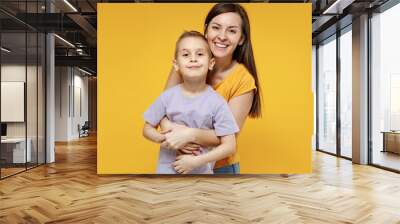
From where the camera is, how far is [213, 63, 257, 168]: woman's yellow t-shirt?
667 centimetres

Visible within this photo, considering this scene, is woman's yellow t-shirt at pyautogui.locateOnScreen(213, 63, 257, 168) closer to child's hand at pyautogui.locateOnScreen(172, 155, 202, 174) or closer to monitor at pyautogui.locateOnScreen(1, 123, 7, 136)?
child's hand at pyautogui.locateOnScreen(172, 155, 202, 174)

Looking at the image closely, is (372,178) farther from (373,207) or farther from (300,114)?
(373,207)

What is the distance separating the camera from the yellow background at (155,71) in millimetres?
7066

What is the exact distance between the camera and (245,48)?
696cm

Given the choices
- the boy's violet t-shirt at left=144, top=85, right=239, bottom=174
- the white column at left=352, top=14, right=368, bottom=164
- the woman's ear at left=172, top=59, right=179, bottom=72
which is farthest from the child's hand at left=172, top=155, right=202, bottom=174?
the white column at left=352, top=14, right=368, bottom=164

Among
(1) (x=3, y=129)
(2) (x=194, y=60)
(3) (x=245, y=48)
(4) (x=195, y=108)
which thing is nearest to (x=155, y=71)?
(2) (x=194, y=60)

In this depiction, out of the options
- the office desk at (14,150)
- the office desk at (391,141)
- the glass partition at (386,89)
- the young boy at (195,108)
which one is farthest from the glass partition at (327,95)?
the office desk at (14,150)

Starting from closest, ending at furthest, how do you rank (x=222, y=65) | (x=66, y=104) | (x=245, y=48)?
(x=222, y=65) → (x=245, y=48) → (x=66, y=104)

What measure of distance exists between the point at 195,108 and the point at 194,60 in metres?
0.76

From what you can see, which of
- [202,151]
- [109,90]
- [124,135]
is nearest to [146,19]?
[109,90]

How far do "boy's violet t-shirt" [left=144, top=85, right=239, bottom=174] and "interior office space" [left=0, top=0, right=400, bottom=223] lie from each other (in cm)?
89

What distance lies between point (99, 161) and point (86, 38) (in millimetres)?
7667

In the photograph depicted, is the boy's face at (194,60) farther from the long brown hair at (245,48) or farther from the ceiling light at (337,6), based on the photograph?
the ceiling light at (337,6)

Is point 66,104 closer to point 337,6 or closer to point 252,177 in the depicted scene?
point 252,177
